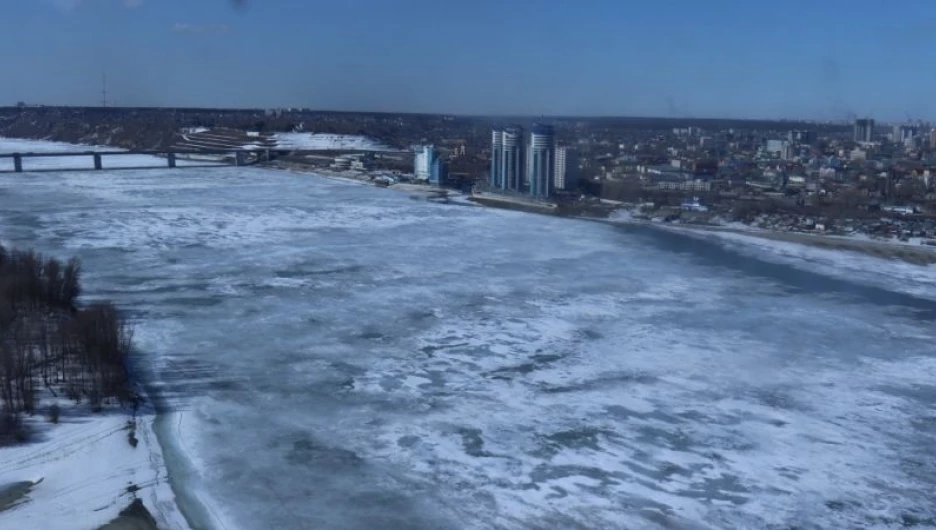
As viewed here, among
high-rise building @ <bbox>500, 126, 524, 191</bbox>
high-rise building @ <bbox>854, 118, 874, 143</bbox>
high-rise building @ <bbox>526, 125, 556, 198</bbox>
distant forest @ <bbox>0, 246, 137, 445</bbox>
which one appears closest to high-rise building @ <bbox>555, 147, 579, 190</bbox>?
high-rise building @ <bbox>526, 125, 556, 198</bbox>

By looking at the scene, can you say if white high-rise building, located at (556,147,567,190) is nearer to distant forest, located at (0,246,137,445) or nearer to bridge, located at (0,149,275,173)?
bridge, located at (0,149,275,173)

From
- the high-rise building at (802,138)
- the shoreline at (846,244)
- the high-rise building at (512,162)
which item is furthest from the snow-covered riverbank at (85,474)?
the high-rise building at (802,138)

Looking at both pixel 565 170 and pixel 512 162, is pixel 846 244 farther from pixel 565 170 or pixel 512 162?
pixel 512 162

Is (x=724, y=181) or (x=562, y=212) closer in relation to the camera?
(x=562, y=212)

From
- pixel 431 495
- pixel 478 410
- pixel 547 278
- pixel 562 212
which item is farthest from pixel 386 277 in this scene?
Result: pixel 562 212

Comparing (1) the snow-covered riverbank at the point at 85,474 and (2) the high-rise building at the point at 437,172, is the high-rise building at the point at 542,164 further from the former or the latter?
(1) the snow-covered riverbank at the point at 85,474

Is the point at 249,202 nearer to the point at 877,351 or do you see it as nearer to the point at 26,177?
the point at 26,177
